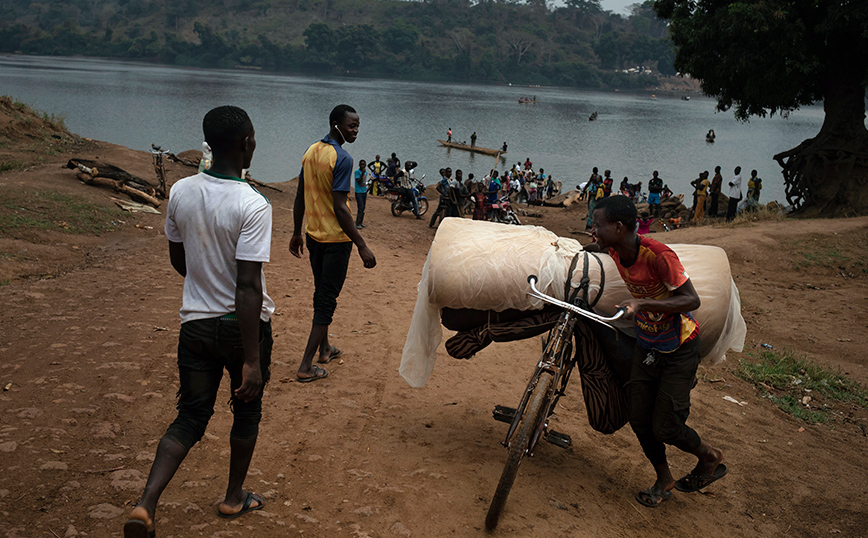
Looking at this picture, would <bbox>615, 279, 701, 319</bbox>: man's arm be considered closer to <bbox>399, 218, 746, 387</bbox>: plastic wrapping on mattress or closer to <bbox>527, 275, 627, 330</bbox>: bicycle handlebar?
<bbox>527, 275, 627, 330</bbox>: bicycle handlebar

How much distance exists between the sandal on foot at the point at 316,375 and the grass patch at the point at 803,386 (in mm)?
4143

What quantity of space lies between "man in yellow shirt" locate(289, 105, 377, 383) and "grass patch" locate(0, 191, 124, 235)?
6.34 m

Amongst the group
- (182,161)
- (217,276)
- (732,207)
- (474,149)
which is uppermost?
(217,276)

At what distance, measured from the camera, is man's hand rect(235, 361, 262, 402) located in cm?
273

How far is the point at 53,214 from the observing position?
10234 mm

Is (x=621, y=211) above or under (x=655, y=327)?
above

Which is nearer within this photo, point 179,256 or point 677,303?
point 179,256

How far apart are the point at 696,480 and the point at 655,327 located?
117 centimetres

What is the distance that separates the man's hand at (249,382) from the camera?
107 inches

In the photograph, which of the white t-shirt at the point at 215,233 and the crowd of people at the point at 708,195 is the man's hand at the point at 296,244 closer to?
the white t-shirt at the point at 215,233

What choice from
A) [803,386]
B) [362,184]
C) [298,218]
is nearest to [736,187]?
[362,184]

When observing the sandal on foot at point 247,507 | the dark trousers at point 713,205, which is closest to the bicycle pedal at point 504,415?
the sandal on foot at point 247,507

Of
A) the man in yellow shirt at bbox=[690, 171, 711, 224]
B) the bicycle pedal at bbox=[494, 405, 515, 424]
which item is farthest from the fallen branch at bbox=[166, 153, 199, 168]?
the bicycle pedal at bbox=[494, 405, 515, 424]

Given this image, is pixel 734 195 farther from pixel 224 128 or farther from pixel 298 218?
pixel 224 128
